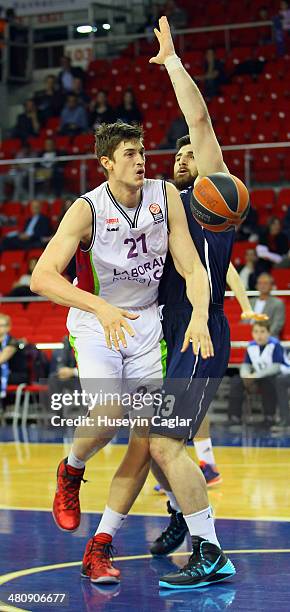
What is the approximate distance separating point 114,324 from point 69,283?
1.51 ft

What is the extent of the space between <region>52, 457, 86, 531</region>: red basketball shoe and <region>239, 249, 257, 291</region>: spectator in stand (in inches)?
391

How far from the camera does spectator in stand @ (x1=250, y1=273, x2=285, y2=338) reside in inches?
583

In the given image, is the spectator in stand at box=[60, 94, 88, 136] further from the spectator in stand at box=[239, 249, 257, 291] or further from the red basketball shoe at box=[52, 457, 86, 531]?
the red basketball shoe at box=[52, 457, 86, 531]

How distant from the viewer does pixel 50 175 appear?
710 inches

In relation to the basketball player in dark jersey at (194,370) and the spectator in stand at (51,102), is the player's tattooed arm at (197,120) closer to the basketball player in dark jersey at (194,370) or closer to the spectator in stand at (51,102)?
the basketball player in dark jersey at (194,370)

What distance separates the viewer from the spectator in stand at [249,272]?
52.1 feet

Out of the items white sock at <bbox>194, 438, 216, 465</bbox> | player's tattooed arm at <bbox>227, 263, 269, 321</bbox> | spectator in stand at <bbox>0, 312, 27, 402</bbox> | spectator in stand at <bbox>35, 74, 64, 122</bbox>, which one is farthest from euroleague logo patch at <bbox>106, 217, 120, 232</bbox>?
spectator in stand at <bbox>35, 74, 64, 122</bbox>

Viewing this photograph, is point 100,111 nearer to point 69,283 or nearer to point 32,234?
point 32,234

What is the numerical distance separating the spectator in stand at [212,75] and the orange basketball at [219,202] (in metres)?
15.0

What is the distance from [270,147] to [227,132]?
3170mm

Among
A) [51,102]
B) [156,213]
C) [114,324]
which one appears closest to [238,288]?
[156,213]

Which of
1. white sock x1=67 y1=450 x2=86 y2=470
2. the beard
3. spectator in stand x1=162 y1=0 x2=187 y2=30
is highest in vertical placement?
spectator in stand x1=162 y1=0 x2=187 y2=30

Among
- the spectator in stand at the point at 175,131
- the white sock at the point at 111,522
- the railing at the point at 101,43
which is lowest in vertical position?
the white sock at the point at 111,522

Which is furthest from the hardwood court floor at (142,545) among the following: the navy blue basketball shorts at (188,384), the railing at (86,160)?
the railing at (86,160)
